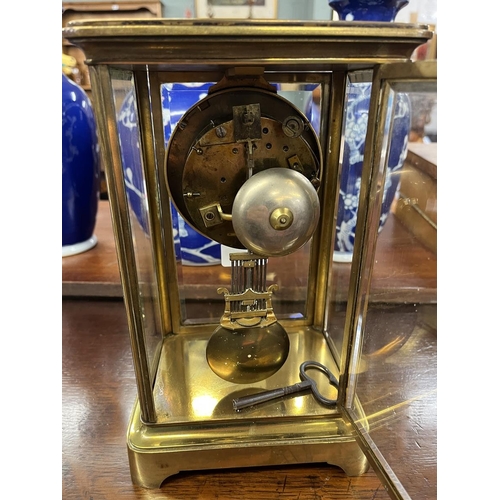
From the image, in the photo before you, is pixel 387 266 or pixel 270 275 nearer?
pixel 387 266

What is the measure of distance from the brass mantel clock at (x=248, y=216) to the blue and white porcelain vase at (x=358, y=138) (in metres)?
0.02

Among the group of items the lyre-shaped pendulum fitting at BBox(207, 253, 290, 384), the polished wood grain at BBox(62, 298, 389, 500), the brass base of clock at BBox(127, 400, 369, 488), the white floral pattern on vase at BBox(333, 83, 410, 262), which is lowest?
the polished wood grain at BBox(62, 298, 389, 500)

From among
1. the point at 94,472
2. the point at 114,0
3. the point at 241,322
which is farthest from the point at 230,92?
the point at 114,0

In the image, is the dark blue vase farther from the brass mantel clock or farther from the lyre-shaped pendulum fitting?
the lyre-shaped pendulum fitting

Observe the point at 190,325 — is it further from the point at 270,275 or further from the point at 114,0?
the point at 114,0

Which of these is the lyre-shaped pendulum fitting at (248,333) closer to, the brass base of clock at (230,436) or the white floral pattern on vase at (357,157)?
the brass base of clock at (230,436)

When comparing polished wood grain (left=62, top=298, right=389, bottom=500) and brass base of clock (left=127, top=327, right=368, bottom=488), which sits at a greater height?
brass base of clock (left=127, top=327, right=368, bottom=488)

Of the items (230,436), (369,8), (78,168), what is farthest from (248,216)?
(78,168)

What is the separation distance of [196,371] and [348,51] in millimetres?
486

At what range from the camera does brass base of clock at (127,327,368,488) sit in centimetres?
59

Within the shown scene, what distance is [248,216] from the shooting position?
0.51m

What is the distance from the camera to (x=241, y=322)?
64cm

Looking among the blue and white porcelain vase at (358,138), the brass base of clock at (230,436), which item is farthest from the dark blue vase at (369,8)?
the brass base of clock at (230,436)

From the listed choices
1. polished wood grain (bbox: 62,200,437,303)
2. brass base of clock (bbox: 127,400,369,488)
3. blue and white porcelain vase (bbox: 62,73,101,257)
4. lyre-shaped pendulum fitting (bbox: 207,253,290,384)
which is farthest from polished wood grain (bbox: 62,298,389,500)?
blue and white porcelain vase (bbox: 62,73,101,257)
